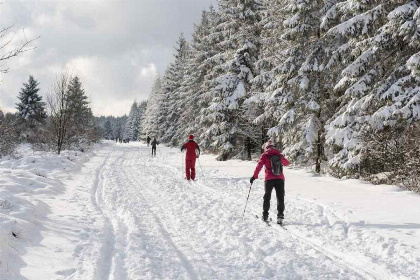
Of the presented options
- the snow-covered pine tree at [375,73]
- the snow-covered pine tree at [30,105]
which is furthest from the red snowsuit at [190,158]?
the snow-covered pine tree at [30,105]

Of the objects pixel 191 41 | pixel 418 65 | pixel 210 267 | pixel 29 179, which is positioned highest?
pixel 191 41

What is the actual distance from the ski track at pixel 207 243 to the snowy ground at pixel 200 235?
0.06ft

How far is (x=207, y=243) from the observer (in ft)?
18.5

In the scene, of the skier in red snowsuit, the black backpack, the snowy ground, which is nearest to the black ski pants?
the black backpack

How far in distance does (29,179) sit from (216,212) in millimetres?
6483

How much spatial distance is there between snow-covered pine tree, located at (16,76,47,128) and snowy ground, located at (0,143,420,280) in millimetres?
32933

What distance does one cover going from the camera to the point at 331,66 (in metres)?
14.3

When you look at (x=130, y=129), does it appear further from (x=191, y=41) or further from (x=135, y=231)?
(x=135, y=231)

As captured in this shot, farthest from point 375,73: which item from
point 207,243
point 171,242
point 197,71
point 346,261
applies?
point 197,71

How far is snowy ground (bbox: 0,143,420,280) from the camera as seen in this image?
447 cm

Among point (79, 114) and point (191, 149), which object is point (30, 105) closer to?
point (79, 114)

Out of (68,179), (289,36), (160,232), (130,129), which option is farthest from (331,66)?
(130,129)

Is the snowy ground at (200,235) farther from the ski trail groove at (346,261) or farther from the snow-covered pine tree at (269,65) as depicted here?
the snow-covered pine tree at (269,65)

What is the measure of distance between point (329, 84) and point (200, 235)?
1165cm
